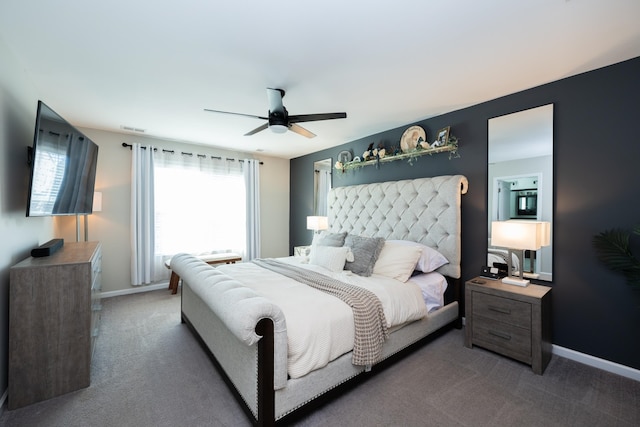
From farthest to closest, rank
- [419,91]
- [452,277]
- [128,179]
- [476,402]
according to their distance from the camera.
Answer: [128,179] → [452,277] → [419,91] → [476,402]

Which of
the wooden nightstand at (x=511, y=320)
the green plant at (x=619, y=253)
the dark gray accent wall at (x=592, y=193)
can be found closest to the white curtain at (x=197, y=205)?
the wooden nightstand at (x=511, y=320)

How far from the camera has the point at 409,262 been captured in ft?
8.94

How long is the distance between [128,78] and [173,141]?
228 cm

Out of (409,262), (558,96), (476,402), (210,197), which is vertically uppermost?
(558,96)

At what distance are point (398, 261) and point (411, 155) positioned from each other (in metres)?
1.54

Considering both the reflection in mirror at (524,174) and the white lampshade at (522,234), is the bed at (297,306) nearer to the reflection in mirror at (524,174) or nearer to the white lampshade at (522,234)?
the reflection in mirror at (524,174)

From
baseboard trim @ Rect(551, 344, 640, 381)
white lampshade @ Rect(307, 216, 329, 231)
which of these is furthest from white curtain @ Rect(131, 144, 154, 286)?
baseboard trim @ Rect(551, 344, 640, 381)

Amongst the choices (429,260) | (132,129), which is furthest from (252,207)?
(429,260)

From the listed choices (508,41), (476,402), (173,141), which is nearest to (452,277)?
(476,402)

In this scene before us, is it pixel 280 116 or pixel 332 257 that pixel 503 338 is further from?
pixel 280 116

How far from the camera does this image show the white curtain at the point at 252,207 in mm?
5238

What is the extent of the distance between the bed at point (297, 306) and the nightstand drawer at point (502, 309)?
16.2 inches

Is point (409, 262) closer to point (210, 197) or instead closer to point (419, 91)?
point (419, 91)

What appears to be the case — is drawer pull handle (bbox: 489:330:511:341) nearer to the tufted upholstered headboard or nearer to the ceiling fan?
the tufted upholstered headboard
